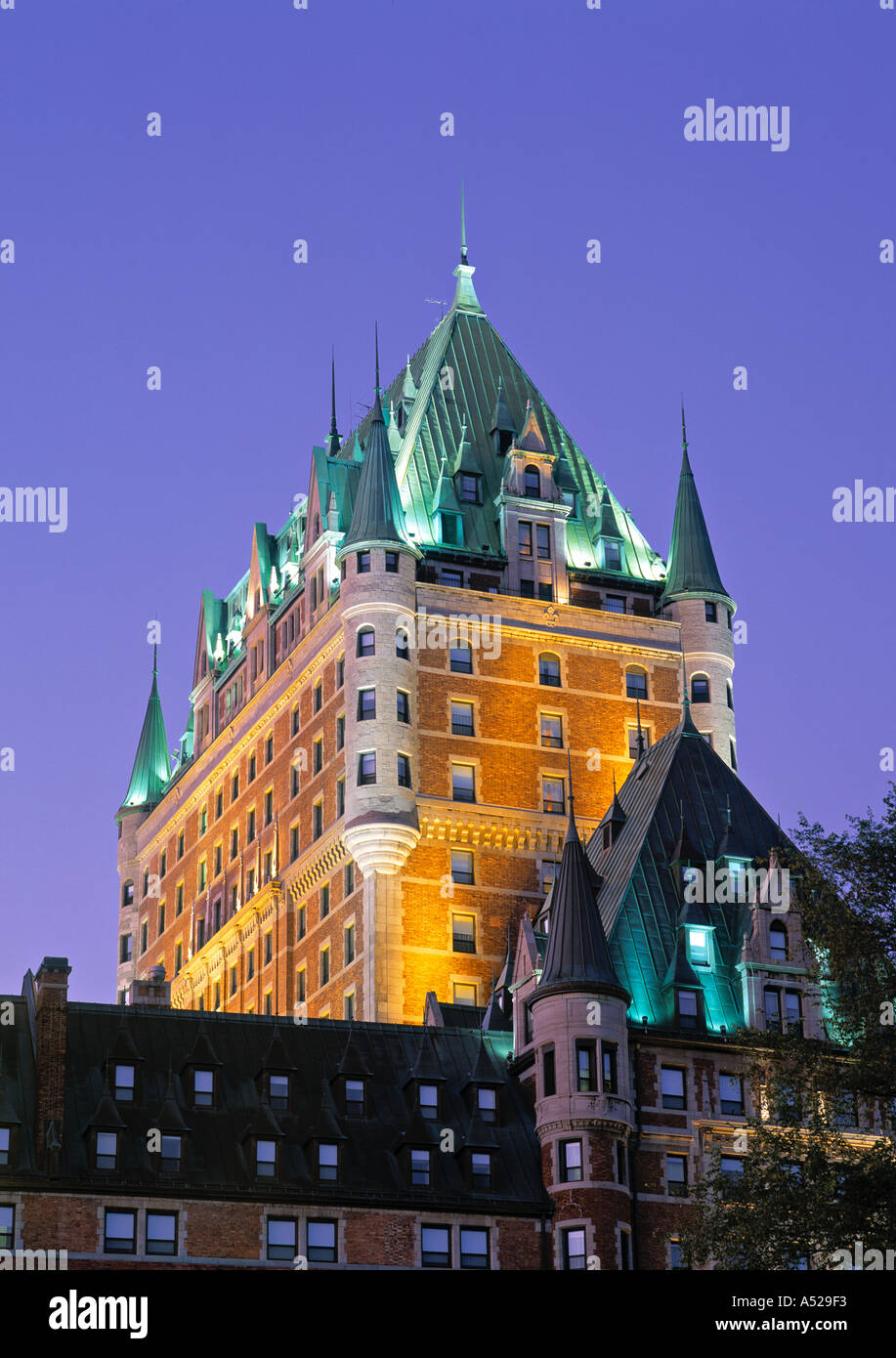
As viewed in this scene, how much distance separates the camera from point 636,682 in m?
112

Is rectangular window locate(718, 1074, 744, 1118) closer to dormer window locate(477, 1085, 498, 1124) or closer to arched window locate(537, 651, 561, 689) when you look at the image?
dormer window locate(477, 1085, 498, 1124)

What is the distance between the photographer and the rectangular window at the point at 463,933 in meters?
103

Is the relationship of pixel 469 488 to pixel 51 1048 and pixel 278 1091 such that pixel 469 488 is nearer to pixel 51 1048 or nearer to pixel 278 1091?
pixel 278 1091

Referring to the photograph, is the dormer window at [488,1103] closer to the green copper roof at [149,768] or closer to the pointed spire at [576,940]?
the pointed spire at [576,940]

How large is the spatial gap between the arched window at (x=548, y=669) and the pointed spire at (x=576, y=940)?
26.0 meters

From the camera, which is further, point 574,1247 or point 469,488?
point 469,488

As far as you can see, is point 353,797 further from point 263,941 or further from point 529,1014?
point 529,1014

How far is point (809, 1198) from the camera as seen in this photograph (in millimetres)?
56812

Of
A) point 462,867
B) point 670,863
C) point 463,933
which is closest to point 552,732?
point 462,867

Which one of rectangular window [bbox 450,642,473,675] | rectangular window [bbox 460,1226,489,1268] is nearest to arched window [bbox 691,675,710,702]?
rectangular window [bbox 450,642,473,675]

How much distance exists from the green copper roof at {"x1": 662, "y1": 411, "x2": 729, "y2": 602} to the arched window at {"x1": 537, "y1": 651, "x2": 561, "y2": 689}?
7461 mm

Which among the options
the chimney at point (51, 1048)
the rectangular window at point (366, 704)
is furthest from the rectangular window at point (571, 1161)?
→ the rectangular window at point (366, 704)

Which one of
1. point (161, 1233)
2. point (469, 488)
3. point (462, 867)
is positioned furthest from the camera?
point (469, 488)

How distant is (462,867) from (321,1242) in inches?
1234
